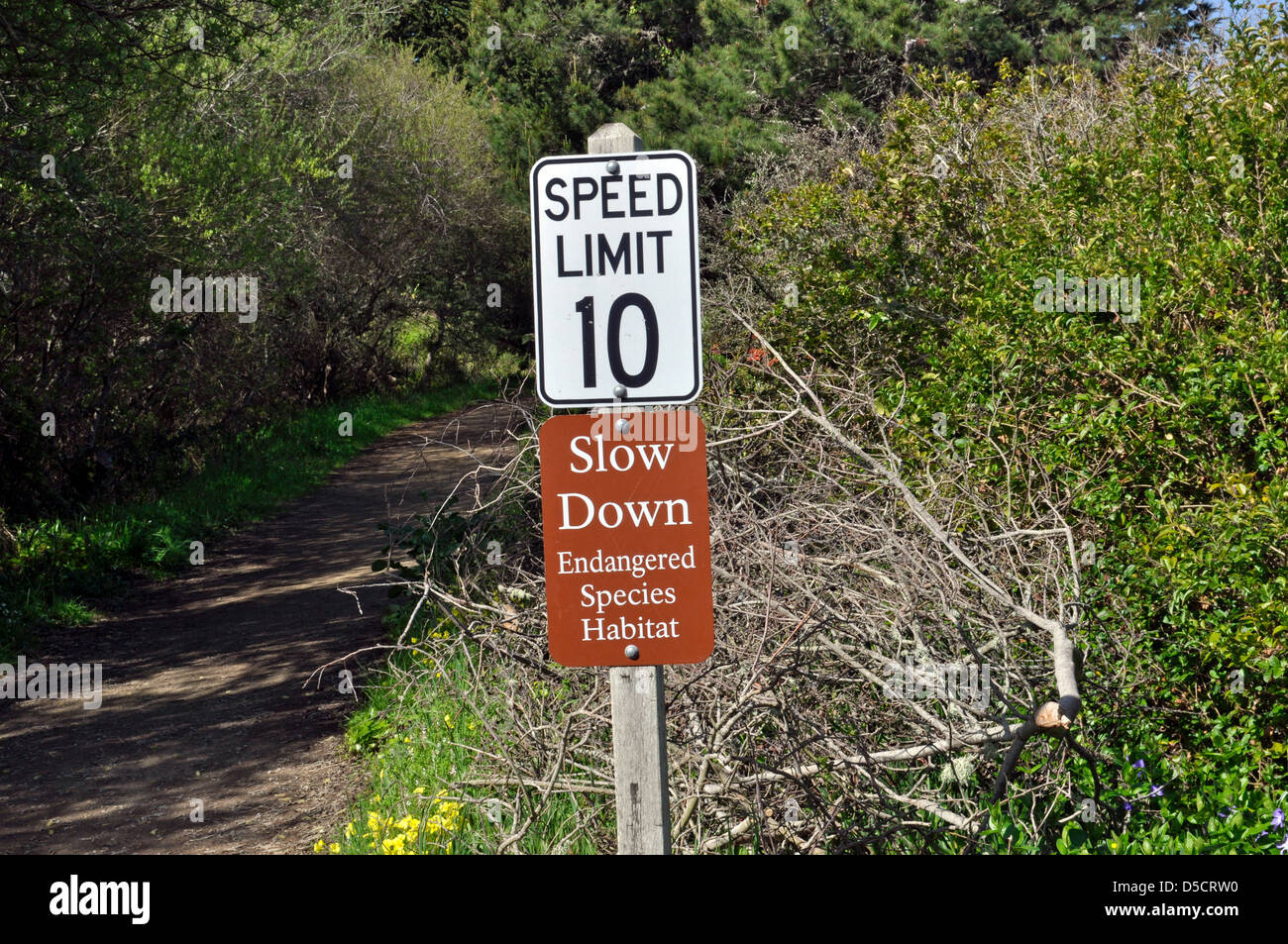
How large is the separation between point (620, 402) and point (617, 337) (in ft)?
0.47

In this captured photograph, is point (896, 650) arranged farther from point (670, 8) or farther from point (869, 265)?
point (670, 8)

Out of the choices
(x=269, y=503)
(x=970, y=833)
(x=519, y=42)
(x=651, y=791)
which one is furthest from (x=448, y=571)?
(x=519, y=42)

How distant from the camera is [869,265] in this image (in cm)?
764

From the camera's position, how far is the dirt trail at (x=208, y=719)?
5.43 m

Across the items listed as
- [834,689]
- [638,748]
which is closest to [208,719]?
[834,689]

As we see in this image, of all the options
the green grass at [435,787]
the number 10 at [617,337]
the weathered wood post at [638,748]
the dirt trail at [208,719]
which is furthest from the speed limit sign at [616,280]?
the dirt trail at [208,719]

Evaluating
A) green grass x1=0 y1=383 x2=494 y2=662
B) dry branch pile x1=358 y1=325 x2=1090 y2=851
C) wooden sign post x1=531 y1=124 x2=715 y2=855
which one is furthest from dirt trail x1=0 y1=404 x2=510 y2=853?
wooden sign post x1=531 y1=124 x2=715 y2=855

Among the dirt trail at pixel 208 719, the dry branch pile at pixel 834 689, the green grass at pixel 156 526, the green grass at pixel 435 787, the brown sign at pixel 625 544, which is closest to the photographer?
the brown sign at pixel 625 544

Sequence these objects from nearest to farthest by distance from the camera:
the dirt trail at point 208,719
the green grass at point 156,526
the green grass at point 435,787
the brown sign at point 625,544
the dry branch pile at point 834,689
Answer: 1. the brown sign at point 625,544
2. the dry branch pile at point 834,689
3. the green grass at point 435,787
4. the dirt trail at point 208,719
5. the green grass at point 156,526

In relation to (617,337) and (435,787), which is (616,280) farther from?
(435,787)

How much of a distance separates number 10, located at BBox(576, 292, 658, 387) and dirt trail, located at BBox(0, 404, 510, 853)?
234cm

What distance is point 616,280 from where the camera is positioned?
8.27 ft

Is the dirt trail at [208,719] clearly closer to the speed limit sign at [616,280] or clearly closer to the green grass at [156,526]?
the green grass at [156,526]

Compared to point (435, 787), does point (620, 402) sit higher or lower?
higher
